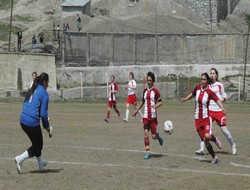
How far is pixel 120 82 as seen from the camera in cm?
6303

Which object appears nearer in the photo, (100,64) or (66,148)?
(66,148)

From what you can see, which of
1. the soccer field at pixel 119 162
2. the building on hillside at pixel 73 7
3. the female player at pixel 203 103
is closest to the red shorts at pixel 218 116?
the soccer field at pixel 119 162

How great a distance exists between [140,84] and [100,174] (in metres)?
42.5

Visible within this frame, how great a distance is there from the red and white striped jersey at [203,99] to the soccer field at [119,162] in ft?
3.42

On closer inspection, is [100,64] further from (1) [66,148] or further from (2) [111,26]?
(1) [66,148]

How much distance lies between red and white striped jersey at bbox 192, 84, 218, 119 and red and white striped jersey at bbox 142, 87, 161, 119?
3.50 feet

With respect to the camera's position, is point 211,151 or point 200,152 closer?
point 211,151

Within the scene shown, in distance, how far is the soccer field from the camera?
570 inches

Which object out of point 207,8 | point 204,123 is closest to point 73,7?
point 207,8

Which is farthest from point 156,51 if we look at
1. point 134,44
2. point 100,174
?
point 100,174

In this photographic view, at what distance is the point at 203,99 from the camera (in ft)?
60.0

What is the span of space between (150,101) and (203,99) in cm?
136

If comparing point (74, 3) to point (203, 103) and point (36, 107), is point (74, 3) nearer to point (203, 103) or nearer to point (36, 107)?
point (203, 103)

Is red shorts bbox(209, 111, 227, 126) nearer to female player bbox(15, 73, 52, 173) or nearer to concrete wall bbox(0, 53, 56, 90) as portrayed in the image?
female player bbox(15, 73, 52, 173)
